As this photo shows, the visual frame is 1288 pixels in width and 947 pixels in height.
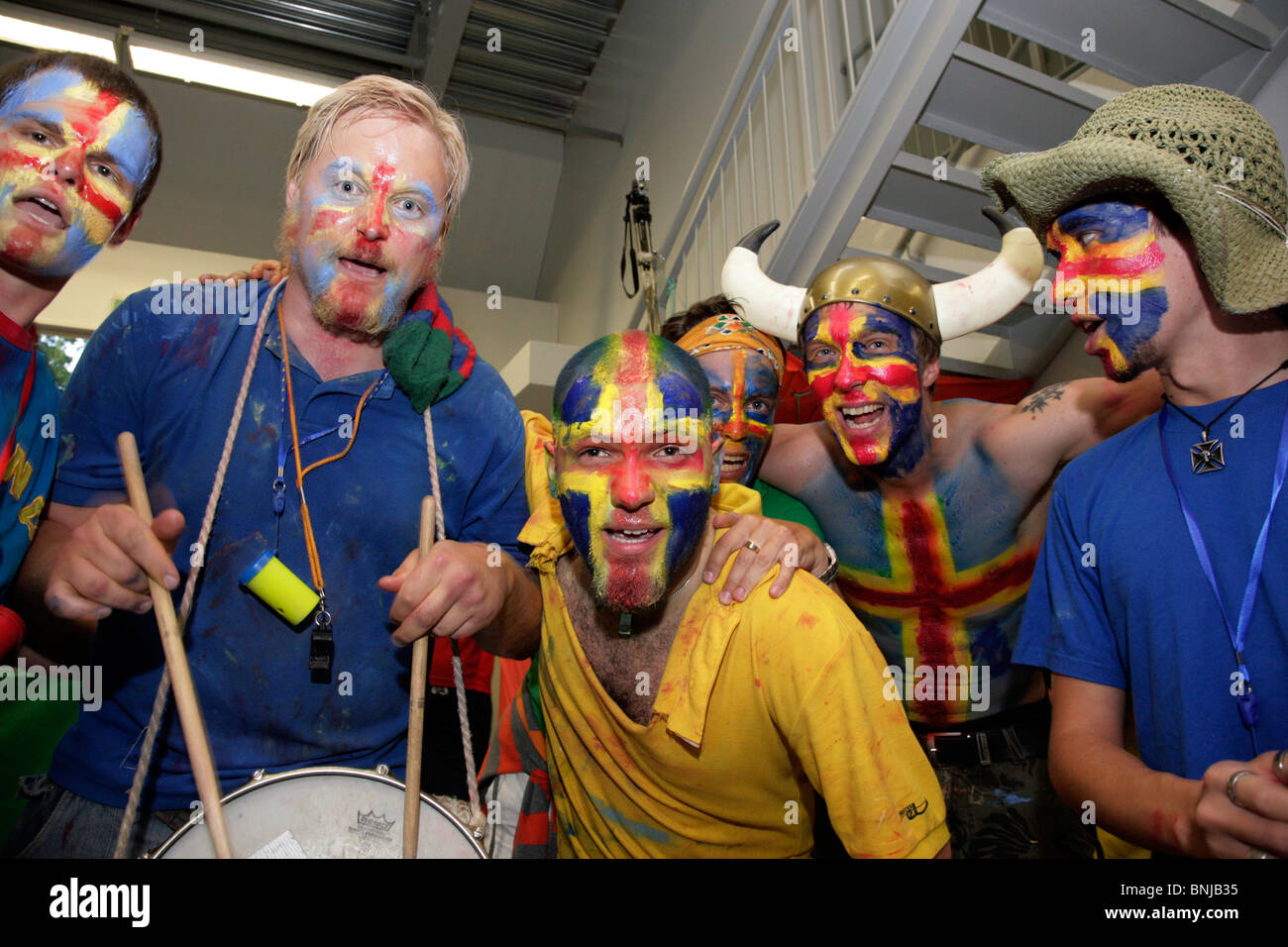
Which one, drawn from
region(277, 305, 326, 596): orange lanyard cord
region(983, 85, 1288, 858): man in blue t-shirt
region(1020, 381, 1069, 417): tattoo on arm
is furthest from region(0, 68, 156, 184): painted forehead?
region(1020, 381, 1069, 417): tattoo on arm

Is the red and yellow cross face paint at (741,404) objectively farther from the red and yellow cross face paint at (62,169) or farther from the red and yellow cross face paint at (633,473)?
the red and yellow cross face paint at (62,169)

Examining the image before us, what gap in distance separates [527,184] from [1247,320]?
298 inches

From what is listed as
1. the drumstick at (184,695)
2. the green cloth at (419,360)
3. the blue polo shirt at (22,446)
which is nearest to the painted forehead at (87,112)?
the blue polo shirt at (22,446)

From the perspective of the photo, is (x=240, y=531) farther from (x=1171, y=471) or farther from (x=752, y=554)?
(x=1171, y=471)

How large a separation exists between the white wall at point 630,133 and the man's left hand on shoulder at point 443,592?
197 inches

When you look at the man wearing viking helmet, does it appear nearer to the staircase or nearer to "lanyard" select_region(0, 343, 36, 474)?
the staircase

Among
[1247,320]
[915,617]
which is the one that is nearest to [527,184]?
[915,617]

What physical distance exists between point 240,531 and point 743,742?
112cm

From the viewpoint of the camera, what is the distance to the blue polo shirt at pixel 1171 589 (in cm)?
159

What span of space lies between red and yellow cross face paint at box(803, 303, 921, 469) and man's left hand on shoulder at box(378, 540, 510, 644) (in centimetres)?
128

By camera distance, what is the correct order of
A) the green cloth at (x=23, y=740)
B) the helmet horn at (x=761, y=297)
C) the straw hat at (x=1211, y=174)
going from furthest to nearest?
the helmet horn at (x=761, y=297) → the green cloth at (x=23, y=740) → the straw hat at (x=1211, y=174)

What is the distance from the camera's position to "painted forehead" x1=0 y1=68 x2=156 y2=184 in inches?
70.6

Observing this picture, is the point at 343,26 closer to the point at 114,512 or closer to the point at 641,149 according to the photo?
the point at 641,149
